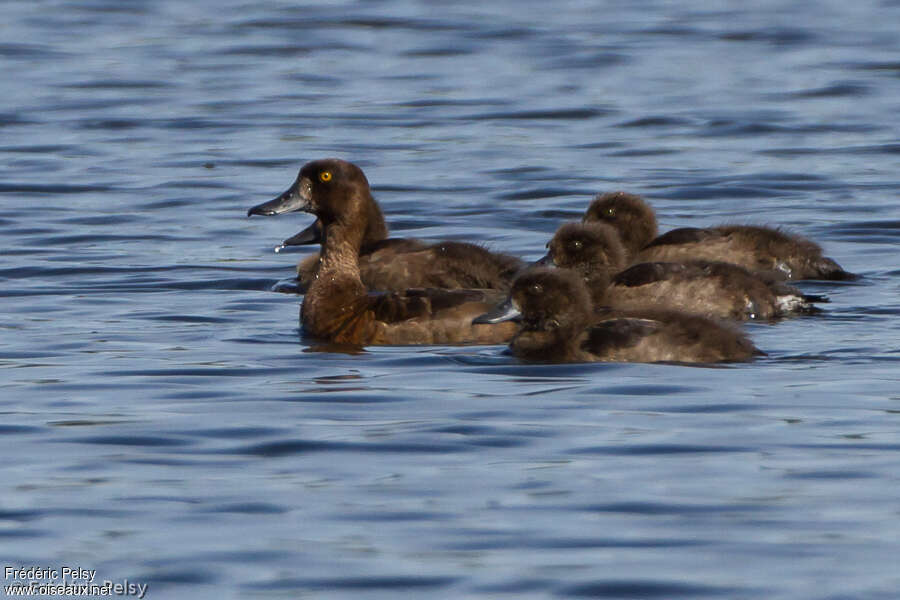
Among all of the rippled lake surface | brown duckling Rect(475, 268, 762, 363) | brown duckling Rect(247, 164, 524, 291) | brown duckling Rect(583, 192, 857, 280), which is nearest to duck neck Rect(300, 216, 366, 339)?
the rippled lake surface

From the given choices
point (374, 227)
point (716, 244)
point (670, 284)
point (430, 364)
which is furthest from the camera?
point (374, 227)

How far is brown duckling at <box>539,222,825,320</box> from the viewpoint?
36.7 feet

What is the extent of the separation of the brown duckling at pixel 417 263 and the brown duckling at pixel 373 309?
453mm

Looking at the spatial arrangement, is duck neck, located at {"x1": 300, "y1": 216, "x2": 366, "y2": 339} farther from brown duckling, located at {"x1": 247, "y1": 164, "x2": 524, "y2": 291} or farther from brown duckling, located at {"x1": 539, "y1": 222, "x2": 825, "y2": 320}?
brown duckling, located at {"x1": 539, "y1": 222, "x2": 825, "y2": 320}

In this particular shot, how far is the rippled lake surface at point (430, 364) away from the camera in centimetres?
649

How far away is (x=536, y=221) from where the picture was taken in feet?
50.4

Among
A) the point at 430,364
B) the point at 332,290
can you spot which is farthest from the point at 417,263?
the point at 430,364

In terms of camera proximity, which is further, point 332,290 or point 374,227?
point 374,227

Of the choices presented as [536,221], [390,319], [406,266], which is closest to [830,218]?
[536,221]

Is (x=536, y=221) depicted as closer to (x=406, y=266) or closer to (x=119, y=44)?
(x=406, y=266)

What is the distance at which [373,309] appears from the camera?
1080 cm

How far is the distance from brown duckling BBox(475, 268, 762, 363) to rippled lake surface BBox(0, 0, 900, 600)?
0.19 m

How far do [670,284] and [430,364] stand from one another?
75.2 inches

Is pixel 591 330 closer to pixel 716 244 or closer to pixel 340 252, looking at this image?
pixel 340 252
